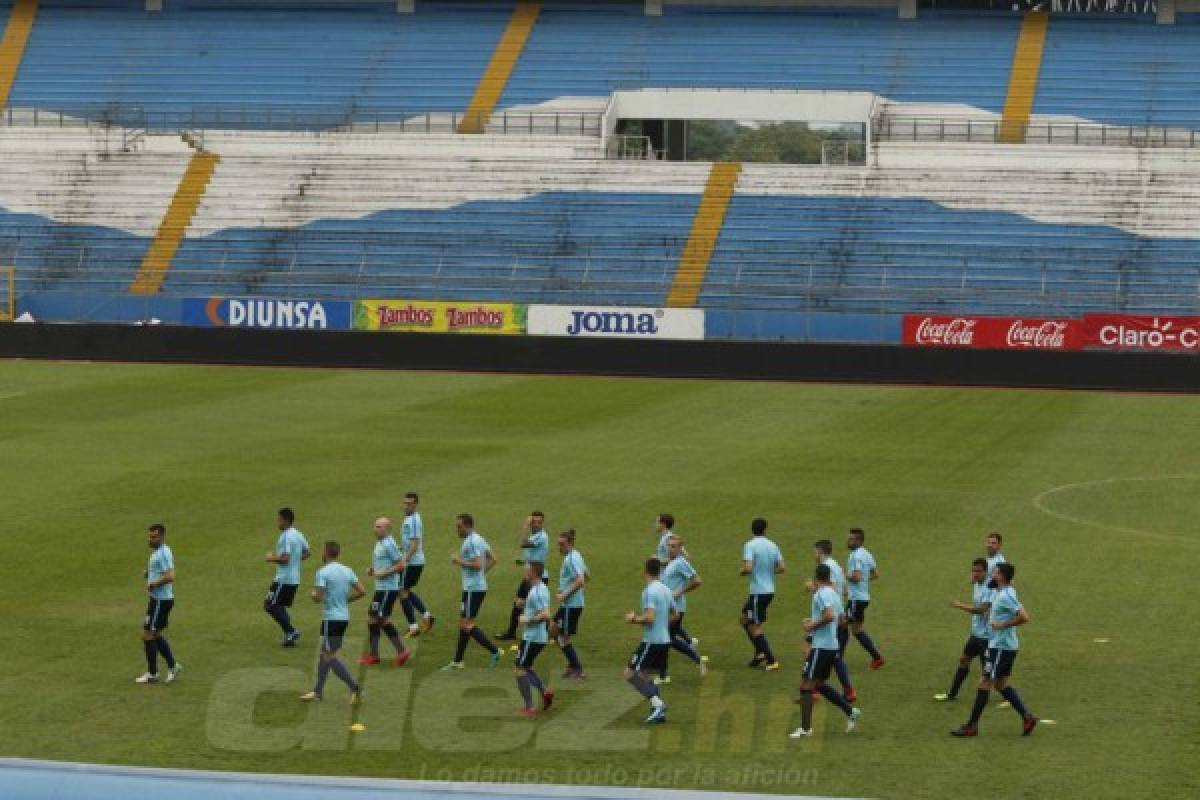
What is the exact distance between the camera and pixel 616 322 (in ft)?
183

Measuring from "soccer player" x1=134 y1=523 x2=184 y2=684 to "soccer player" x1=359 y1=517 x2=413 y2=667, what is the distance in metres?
2.06

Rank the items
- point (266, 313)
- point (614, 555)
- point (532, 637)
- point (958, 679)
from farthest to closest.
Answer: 1. point (266, 313)
2. point (614, 555)
3. point (958, 679)
4. point (532, 637)

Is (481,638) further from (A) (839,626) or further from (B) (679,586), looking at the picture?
(A) (839,626)

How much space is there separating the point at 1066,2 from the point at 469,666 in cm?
6052

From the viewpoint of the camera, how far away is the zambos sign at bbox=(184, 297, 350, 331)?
2234 inches

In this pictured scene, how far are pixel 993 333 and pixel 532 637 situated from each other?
3504 cm

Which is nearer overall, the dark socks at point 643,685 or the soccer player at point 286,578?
the dark socks at point 643,685

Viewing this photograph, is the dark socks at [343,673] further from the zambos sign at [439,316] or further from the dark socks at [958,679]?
the zambos sign at [439,316]

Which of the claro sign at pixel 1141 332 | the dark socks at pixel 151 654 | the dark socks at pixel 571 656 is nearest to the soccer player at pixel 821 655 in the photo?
the dark socks at pixel 571 656

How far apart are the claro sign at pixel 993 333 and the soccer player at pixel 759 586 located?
2830 centimetres

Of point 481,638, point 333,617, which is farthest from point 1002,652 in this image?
point 333,617

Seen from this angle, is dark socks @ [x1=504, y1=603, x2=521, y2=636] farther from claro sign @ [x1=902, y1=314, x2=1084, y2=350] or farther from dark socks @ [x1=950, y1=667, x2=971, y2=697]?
claro sign @ [x1=902, y1=314, x2=1084, y2=350]

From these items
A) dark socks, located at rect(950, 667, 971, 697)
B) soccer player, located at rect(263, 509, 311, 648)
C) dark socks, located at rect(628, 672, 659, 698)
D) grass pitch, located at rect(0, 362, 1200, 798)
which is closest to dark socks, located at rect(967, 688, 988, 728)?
grass pitch, located at rect(0, 362, 1200, 798)

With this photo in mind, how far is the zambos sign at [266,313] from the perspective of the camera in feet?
186
